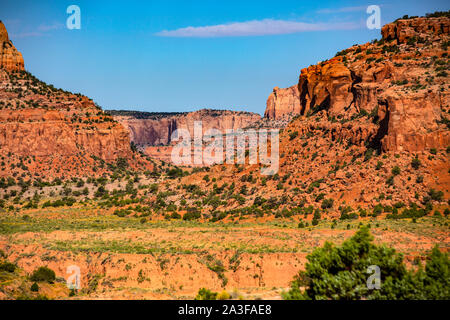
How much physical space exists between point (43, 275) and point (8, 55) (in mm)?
76020

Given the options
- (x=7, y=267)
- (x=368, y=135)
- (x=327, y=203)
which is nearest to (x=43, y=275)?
(x=7, y=267)

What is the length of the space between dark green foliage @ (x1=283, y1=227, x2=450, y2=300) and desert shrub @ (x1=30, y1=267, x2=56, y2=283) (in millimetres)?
17774

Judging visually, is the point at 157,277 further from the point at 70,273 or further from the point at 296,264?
the point at 296,264

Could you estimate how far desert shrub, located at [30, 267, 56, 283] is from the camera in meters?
32.8

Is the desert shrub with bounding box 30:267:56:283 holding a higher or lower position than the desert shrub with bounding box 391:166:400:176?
lower

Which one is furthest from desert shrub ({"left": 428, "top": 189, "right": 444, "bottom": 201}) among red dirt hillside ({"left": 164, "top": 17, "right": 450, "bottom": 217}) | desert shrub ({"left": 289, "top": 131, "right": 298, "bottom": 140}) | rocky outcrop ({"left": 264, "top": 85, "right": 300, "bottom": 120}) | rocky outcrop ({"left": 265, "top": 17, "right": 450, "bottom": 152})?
rocky outcrop ({"left": 264, "top": 85, "right": 300, "bottom": 120})

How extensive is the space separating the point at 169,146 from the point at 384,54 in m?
143

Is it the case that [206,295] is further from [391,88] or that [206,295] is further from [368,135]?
[391,88]

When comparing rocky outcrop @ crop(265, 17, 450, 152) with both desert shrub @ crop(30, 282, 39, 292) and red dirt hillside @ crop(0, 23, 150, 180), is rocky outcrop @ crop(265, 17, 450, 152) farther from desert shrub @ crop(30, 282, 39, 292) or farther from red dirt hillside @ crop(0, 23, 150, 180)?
red dirt hillside @ crop(0, 23, 150, 180)

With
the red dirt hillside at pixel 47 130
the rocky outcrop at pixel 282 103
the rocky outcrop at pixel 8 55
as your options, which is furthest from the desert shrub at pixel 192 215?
the rocky outcrop at pixel 282 103

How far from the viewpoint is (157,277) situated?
35062mm

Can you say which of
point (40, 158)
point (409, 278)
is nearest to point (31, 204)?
point (40, 158)

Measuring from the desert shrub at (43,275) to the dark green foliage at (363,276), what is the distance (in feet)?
58.3

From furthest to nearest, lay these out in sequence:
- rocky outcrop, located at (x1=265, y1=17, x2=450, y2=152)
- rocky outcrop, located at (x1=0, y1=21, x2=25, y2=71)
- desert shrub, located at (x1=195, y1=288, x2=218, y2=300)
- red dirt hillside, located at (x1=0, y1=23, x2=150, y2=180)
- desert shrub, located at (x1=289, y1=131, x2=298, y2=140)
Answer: rocky outcrop, located at (x1=0, y1=21, x2=25, y2=71) → red dirt hillside, located at (x1=0, y1=23, x2=150, y2=180) → desert shrub, located at (x1=289, y1=131, x2=298, y2=140) → rocky outcrop, located at (x1=265, y1=17, x2=450, y2=152) → desert shrub, located at (x1=195, y1=288, x2=218, y2=300)
